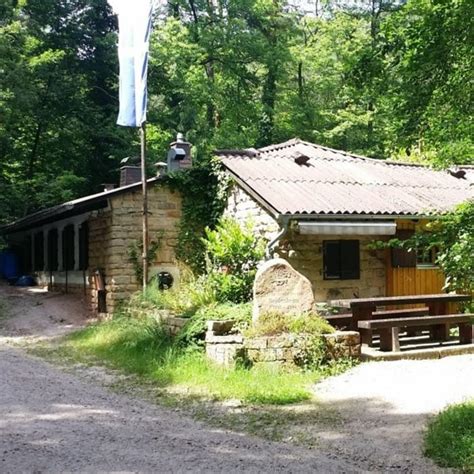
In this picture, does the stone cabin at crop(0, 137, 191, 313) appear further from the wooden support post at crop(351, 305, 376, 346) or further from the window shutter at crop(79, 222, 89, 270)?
the wooden support post at crop(351, 305, 376, 346)

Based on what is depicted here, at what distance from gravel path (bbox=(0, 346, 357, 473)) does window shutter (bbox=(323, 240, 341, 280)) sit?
6.57 m

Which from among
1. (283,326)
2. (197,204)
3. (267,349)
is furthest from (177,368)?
(197,204)

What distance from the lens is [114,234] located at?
576 inches

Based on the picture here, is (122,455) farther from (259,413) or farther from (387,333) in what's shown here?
(387,333)

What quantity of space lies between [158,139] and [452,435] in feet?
79.2

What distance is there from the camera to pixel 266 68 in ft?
99.5

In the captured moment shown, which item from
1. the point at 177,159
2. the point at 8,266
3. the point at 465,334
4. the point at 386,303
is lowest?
the point at 465,334

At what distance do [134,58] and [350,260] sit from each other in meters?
7.04

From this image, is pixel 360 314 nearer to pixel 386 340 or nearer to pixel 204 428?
pixel 386 340

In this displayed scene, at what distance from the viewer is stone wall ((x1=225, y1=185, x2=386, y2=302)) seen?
1291 cm

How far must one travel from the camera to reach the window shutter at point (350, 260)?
44.3 feet

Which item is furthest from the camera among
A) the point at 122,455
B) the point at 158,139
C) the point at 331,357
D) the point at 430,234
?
the point at 158,139

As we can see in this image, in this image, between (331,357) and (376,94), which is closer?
(376,94)

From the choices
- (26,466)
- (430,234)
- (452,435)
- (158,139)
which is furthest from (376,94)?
(158,139)
